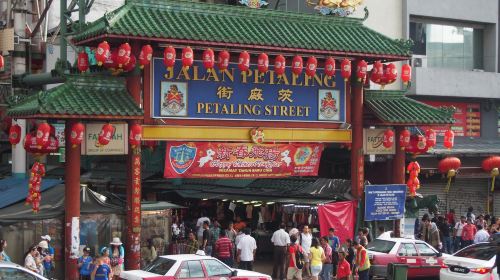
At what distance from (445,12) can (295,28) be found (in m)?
15.1

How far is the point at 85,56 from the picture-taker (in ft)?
80.3

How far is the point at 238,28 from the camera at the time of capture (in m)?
25.6

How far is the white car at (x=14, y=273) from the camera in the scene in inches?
709

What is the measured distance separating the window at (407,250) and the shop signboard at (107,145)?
8.69 metres

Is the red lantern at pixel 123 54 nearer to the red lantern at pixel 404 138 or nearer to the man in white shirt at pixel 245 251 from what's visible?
the man in white shirt at pixel 245 251

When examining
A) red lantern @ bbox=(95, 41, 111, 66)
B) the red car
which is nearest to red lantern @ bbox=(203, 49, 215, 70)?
red lantern @ bbox=(95, 41, 111, 66)

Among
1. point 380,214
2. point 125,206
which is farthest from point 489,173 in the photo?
point 125,206

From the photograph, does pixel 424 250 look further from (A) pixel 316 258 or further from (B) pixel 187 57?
(B) pixel 187 57

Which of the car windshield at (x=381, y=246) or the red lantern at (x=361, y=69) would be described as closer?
the car windshield at (x=381, y=246)

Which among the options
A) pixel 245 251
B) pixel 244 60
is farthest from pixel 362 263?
pixel 244 60

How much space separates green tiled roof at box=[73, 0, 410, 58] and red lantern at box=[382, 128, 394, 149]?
260cm

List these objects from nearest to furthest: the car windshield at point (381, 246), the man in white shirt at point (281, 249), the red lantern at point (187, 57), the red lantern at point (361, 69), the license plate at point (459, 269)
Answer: the license plate at point (459, 269) → the red lantern at point (187, 57) → the car windshield at point (381, 246) → the man in white shirt at point (281, 249) → the red lantern at point (361, 69)

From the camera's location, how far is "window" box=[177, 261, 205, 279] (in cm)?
2005

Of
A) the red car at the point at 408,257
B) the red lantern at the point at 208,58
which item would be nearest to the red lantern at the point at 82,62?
the red lantern at the point at 208,58
